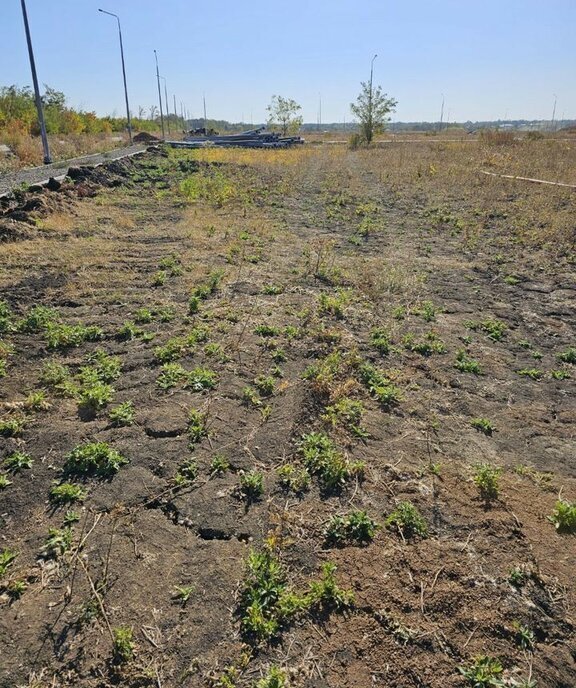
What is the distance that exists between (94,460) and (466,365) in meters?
4.07

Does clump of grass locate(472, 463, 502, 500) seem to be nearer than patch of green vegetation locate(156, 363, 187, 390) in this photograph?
Yes

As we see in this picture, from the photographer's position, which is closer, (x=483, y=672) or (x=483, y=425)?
(x=483, y=672)

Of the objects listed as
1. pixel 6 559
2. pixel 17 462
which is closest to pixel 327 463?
pixel 6 559

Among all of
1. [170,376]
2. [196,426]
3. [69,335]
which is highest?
[69,335]

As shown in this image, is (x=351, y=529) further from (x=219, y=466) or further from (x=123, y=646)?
(x=123, y=646)

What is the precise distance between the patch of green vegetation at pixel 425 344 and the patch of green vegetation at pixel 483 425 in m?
1.43

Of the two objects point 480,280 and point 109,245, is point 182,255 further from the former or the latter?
point 480,280

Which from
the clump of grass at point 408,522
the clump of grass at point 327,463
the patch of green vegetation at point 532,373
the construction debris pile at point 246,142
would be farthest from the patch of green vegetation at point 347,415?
the construction debris pile at point 246,142

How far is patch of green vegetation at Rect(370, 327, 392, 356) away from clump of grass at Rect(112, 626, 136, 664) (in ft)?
13.3

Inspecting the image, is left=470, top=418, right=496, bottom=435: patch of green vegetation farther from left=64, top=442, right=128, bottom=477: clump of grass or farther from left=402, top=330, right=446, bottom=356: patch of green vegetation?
left=64, top=442, right=128, bottom=477: clump of grass

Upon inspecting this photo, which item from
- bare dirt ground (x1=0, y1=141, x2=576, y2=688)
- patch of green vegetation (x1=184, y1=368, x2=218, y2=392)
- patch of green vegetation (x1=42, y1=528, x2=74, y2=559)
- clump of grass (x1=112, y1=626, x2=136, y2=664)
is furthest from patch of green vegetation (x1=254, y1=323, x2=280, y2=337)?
clump of grass (x1=112, y1=626, x2=136, y2=664)

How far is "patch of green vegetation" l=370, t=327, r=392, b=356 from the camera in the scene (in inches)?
227

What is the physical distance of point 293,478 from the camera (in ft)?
11.8

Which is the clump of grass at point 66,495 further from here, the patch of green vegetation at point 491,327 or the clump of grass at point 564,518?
the patch of green vegetation at point 491,327
